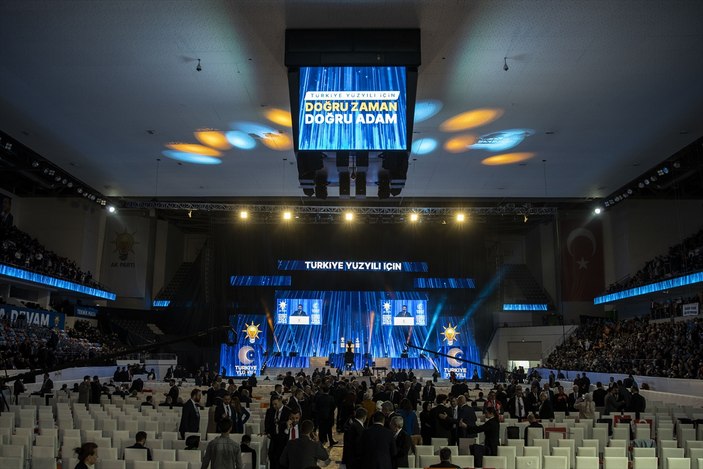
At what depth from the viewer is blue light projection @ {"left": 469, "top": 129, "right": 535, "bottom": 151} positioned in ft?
57.2

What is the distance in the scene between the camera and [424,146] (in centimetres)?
1864

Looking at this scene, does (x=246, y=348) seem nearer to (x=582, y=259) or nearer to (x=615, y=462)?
(x=582, y=259)

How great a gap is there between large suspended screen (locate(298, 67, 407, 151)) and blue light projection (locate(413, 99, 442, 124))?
3922 mm

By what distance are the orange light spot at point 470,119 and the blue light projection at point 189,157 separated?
751 centimetres

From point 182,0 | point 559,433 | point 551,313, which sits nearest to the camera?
point 559,433

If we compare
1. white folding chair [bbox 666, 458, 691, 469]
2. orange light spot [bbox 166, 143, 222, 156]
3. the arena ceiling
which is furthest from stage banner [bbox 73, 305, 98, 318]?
white folding chair [bbox 666, 458, 691, 469]

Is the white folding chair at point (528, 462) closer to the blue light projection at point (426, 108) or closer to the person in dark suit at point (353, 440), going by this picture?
the person in dark suit at point (353, 440)

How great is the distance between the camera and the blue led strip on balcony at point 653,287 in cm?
2235

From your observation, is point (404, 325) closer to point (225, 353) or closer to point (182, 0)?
point (225, 353)

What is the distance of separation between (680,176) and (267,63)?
1833cm

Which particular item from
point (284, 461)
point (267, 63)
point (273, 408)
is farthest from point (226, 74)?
point (284, 461)

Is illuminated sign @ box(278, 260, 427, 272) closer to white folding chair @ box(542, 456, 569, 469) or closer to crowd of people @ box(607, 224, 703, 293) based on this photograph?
crowd of people @ box(607, 224, 703, 293)

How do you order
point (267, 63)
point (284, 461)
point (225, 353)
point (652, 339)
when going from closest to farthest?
point (284, 461), point (267, 63), point (652, 339), point (225, 353)

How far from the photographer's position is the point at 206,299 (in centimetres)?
3419
